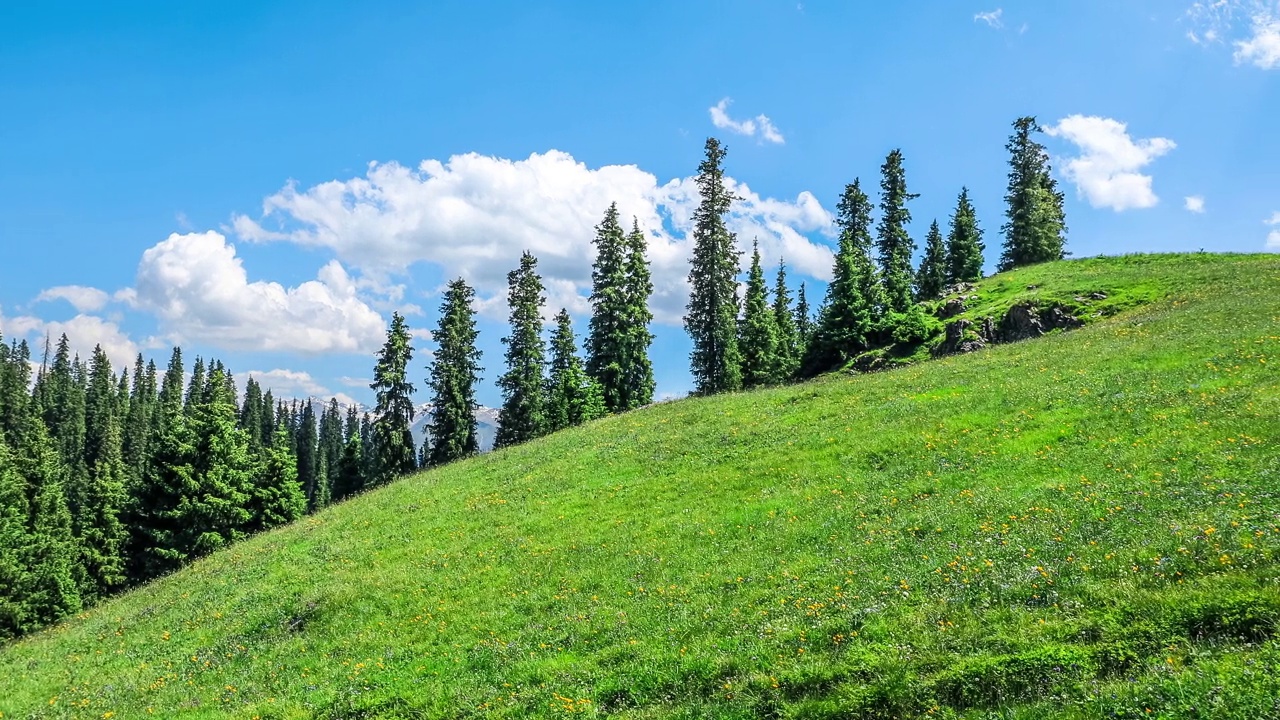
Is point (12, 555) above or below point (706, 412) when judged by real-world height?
below

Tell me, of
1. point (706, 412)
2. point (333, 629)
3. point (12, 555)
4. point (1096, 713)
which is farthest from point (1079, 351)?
point (12, 555)

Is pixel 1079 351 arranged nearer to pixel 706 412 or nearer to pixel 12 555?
pixel 706 412

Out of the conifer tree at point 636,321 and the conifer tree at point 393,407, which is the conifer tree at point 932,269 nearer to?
the conifer tree at point 636,321

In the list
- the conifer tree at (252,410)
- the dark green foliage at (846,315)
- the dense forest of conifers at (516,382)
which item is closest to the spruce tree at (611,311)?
the dense forest of conifers at (516,382)

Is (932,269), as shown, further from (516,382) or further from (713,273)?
(516,382)

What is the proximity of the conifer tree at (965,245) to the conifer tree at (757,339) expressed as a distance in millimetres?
23995

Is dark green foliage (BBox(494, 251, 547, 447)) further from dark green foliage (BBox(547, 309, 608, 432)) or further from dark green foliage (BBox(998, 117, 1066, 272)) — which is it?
dark green foliage (BBox(998, 117, 1066, 272))

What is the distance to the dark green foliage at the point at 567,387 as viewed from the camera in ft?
191

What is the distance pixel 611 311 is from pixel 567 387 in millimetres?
10272

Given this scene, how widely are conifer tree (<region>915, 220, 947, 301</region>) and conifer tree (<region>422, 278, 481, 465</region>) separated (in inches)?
2132

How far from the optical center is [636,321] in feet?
192

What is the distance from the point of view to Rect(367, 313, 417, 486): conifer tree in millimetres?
58062

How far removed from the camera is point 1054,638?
386 inches

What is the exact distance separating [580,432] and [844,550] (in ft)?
86.8
